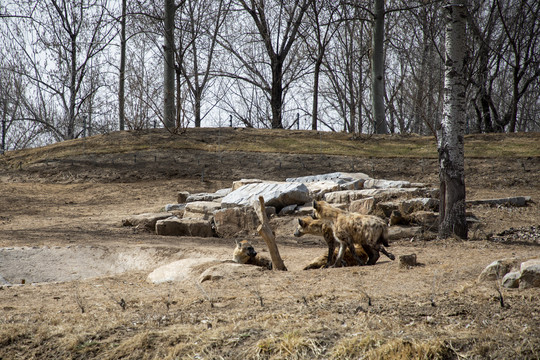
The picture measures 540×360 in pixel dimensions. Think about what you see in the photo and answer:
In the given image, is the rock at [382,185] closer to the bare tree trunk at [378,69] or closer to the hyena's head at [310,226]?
the hyena's head at [310,226]

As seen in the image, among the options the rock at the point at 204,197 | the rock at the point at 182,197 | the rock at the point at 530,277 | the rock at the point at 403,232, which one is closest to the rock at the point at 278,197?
the rock at the point at 204,197

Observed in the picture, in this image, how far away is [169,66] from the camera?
25.2 metres

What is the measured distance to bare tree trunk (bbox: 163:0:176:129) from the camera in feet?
80.4

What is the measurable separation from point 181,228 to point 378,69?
55.0ft

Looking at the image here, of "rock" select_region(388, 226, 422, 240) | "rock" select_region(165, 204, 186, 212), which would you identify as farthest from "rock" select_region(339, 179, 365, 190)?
"rock" select_region(165, 204, 186, 212)

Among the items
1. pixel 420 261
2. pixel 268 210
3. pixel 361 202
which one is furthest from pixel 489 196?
pixel 420 261

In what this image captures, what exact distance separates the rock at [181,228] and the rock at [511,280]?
7479 mm

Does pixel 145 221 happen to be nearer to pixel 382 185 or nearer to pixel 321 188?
pixel 321 188

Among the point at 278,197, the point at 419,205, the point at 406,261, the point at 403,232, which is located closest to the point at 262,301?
the point at 406,261

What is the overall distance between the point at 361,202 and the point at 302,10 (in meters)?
16.9

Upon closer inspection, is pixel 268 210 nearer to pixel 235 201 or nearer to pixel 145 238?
pixel 235 201

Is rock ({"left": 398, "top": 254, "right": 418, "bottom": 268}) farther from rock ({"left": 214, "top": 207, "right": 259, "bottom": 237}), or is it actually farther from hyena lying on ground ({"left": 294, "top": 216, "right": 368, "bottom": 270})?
rock ({"left": 214, "top": 207, "right": 259, "bottom": 237})

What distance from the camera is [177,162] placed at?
19.5m

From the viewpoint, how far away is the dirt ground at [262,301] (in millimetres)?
3873
